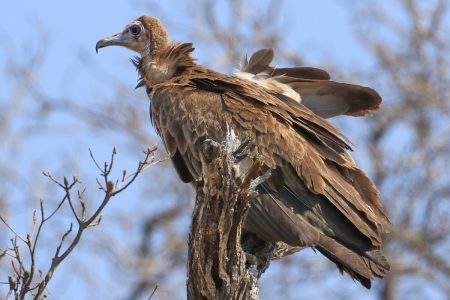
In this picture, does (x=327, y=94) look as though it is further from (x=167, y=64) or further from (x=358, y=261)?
(x=358, y=261)

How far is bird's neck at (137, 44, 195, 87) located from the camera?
9.91 m

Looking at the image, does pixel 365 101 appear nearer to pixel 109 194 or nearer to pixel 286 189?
pixel 286 189

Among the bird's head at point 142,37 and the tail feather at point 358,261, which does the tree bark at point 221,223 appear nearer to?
the tail feather at point 358,261

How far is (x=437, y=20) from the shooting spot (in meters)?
20.5

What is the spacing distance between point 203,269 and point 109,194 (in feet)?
2.19

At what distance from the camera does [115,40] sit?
10648 mm

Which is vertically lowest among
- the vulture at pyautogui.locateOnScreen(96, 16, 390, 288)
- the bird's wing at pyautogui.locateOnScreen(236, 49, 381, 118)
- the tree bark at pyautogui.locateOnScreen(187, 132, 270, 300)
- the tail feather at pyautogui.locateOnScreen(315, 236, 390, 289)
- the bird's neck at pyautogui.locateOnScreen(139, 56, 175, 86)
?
the tree bark at pyautogui.locateOnScreen(187, 132, 270, 300)

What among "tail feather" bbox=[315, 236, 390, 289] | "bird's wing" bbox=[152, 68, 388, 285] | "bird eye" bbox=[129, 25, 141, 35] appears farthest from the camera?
"bird eye" bbox=[129, 25, 141, 35]

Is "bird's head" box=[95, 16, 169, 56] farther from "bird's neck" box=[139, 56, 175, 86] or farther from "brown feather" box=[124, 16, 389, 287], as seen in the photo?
"brown feather" box=[124, 16, 389, 287]

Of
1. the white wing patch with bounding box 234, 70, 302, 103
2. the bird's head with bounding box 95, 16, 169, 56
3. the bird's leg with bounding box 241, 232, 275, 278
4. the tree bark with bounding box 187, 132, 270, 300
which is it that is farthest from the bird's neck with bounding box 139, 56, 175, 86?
the tree bark with bounding box 187, 132, 270, 300

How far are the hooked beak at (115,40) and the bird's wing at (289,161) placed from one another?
1.03 metres

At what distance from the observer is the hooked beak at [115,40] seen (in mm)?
10422

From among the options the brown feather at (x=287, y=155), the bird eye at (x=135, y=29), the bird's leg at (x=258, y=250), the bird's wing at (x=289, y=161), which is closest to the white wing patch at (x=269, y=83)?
the brown feather at (x=287, y=155)

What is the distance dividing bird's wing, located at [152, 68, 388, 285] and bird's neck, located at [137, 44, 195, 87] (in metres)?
0.26
